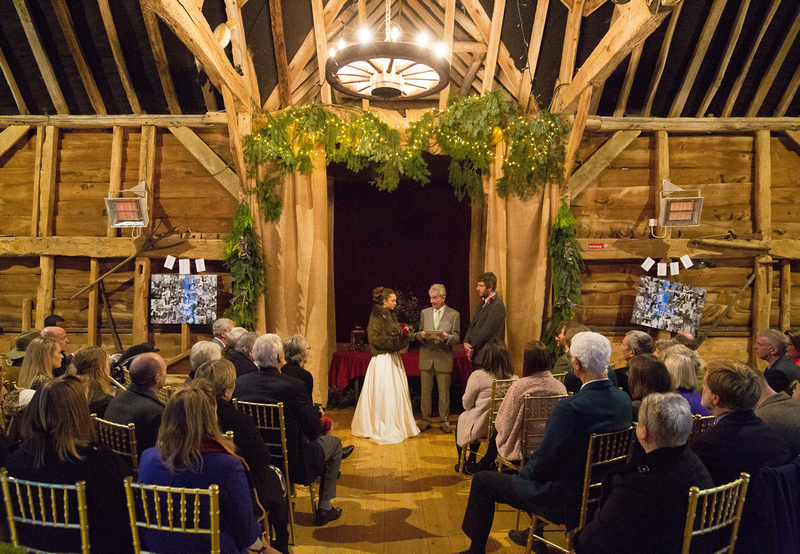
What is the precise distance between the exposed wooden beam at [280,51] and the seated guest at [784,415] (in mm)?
5367

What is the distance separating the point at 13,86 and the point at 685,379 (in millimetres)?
7508

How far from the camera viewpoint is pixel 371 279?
9.05 meters

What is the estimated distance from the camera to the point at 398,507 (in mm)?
4305

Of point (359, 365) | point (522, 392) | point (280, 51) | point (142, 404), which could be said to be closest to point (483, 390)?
point (522, 392)

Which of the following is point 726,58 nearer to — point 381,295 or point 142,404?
point 381,295

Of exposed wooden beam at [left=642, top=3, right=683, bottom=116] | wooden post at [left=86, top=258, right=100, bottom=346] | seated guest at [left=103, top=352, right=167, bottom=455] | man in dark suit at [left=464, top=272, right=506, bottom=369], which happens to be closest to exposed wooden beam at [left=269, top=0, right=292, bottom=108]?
wooden post at [left=86, top=258, right=100, bottom=346]

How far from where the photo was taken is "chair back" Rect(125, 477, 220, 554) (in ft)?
7.07

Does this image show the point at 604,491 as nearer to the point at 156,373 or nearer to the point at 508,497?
the point at 508,497

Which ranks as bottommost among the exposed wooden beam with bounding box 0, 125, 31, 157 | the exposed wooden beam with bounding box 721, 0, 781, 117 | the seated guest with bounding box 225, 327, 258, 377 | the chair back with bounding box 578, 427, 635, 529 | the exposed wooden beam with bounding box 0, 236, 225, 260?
the chair back with bounding box 578, 427, 635, 529

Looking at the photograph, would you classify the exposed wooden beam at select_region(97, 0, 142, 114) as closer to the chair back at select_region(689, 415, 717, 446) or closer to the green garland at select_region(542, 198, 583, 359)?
the green garland at select_region(542, 198, 583, 359)

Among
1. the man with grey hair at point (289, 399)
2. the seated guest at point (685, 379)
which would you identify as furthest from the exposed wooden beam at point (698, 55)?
A: the man with grey hair at point (289, 399)

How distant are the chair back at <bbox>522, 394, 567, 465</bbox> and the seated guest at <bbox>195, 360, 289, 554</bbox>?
148 centimetres

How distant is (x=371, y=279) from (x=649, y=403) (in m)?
6.91

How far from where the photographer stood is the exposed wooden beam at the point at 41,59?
6.13 m
